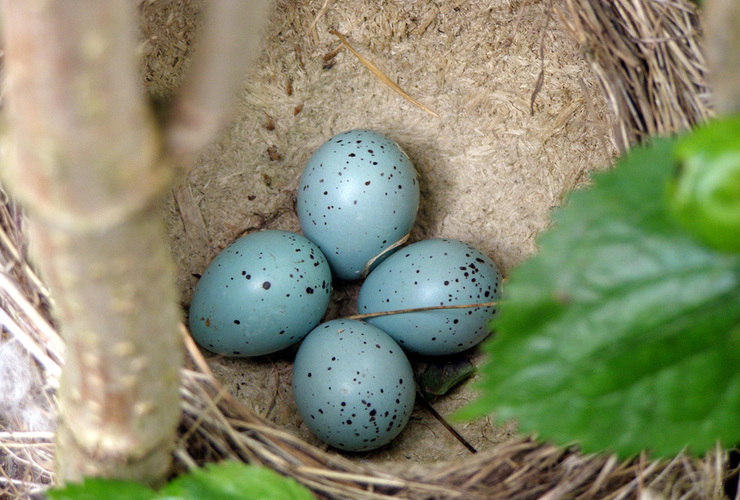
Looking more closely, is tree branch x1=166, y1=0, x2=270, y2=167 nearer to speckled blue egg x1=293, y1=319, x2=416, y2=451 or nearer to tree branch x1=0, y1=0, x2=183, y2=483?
tree branch x1=0, y1=0, x2=183, y2=483

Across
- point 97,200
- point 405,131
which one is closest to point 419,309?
point 405,131

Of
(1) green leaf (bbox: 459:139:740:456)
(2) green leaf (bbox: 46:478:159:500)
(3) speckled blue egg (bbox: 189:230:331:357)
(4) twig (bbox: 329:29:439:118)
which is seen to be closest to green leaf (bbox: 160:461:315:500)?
(2) green leaf (bbox: 46:478:159:500)

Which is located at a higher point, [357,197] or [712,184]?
[712,184]

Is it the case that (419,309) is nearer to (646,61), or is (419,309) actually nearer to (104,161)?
(646,61)

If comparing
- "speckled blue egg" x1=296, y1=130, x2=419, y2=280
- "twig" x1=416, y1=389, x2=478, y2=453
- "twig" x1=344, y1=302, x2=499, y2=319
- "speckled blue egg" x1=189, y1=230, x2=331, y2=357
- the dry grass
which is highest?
the dry grass

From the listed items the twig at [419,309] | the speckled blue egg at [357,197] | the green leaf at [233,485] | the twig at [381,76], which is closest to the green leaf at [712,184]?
the green leaf at [233,485]

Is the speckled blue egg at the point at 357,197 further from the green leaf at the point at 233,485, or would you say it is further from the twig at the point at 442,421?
the green leaf at the point at 233,485

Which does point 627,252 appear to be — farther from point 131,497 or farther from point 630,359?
point 131,497

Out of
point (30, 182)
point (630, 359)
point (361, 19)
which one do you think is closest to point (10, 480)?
point (30, 182)
